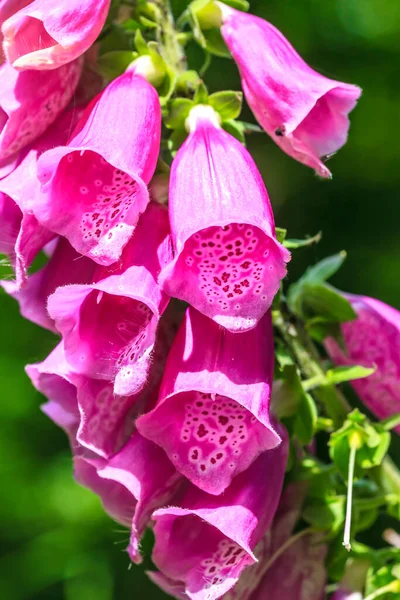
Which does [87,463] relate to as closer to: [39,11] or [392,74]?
[39,11]

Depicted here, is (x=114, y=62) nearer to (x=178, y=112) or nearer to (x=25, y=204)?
(x=178, y=112)

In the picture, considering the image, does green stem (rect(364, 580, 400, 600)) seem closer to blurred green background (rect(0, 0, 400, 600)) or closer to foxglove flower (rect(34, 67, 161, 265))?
foxglove flower (rect(34, 67, 161, 265))

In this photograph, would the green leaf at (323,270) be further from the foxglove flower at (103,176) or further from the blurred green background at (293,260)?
the blurred green background at (293,260)

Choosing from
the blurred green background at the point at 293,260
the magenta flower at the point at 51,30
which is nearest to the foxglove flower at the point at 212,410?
the magenta flower at the point at 51,30

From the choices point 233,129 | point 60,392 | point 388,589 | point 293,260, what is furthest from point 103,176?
point 293,260

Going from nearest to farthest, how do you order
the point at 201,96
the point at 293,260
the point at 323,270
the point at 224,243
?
1. the point at 224,243
2. the point at 201,96
3. the point at 323,270
4. the point at 293,260
